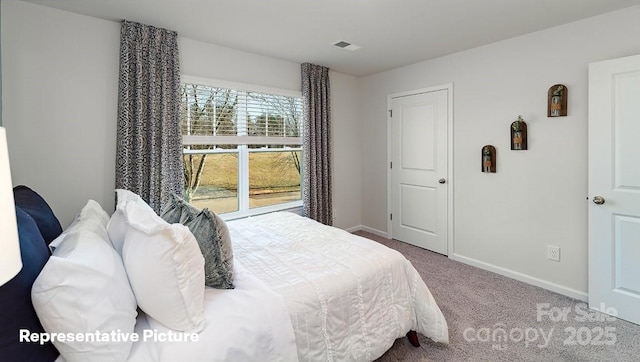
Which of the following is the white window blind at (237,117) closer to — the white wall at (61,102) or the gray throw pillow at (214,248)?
the white wall at (61,102)

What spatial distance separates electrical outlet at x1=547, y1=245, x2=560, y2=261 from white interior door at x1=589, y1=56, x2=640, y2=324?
32 cm

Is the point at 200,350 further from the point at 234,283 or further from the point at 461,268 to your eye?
the point at 461,268

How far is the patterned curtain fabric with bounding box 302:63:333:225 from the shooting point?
394 centimetres

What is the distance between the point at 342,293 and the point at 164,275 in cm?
89

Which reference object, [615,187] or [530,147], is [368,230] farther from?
[615,187]

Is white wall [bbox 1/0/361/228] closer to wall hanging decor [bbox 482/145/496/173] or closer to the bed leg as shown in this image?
the bed leg

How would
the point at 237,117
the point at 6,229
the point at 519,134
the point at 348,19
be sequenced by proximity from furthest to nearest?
the point at 237,117
the point at 519,134
the point at 348,19
the point at 6,229

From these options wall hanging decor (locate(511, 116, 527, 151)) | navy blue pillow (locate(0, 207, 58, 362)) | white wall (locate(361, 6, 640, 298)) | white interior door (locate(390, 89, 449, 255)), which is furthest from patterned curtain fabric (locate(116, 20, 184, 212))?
wall hanging decor (locate(511, 116, 527, 151))

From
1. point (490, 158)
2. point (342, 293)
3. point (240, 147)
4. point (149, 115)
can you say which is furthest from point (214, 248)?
point (490, 158)

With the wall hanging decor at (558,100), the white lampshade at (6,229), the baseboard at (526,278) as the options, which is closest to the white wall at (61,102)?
the white lampshade at (6,229)

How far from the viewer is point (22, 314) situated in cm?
94

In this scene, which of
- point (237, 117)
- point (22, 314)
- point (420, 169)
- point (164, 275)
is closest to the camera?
point (22, 314)

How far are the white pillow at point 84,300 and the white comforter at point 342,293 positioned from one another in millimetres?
663

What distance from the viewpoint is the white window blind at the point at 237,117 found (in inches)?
123
